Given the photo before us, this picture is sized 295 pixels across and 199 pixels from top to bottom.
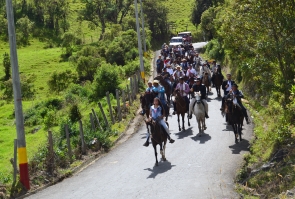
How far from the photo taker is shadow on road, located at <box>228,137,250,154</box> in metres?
18.2

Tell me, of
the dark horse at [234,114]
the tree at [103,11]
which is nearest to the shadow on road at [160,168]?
the dark horse at [234,114]

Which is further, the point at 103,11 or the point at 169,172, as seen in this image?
the point at 103,11

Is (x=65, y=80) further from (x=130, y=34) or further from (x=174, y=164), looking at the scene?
(x=174, y=164)

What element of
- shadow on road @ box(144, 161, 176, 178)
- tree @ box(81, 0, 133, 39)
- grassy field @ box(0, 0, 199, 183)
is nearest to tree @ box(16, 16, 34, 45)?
grassy field @ box(0, 0, 199, 183)

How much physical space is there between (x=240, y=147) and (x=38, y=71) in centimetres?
5339

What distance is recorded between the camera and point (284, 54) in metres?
15.4

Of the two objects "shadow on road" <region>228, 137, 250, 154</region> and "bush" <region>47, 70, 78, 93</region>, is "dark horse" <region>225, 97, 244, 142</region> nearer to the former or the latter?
"shadow on road" <region>228, 137, 250, 154</region>

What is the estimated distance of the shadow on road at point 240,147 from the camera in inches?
716

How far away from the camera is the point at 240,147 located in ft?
61.2

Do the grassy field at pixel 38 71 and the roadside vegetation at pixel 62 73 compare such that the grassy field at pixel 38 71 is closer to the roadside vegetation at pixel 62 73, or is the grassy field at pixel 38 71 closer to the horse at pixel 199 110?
the roadside vegetation at pixel 62 73

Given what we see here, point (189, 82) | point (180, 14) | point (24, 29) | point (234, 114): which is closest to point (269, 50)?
point (234, 114)

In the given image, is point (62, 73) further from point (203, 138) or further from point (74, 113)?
point (203, 138)

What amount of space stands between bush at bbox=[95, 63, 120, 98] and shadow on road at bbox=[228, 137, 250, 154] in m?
20.2

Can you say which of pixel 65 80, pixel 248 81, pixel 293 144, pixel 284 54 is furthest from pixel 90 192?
pixel 65 80
